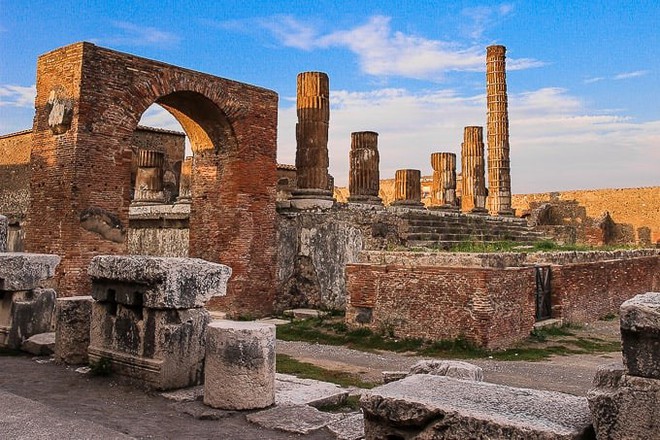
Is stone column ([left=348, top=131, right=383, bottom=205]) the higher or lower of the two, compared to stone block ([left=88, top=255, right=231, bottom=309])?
higher

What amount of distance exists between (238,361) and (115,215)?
6.09 meters

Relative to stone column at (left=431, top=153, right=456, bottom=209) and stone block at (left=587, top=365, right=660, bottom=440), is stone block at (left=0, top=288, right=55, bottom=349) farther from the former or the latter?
stone column at (left=431, top=153, right=456, bottom=209)

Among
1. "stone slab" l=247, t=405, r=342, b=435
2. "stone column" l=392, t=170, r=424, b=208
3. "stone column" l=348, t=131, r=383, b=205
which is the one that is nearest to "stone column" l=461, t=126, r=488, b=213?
"stone column" l=392, t=170, r=424, b=208

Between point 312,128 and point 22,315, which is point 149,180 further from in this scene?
point 22,315

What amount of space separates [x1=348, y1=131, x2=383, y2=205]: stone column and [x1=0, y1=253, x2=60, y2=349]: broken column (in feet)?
28.4

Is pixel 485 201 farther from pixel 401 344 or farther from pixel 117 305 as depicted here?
pixel 117 305

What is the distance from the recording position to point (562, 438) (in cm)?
271

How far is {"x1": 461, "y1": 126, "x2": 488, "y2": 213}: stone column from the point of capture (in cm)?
2017

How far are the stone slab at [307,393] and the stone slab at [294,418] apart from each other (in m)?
0.22

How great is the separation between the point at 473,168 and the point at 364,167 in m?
6.87

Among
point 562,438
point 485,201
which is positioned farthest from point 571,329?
point 485,201

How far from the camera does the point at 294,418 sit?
14.2 ft

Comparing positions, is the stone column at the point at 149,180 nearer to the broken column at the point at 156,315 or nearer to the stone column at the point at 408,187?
the stone column at the point at 408,187

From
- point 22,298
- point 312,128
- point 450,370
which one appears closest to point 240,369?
point 450,370
